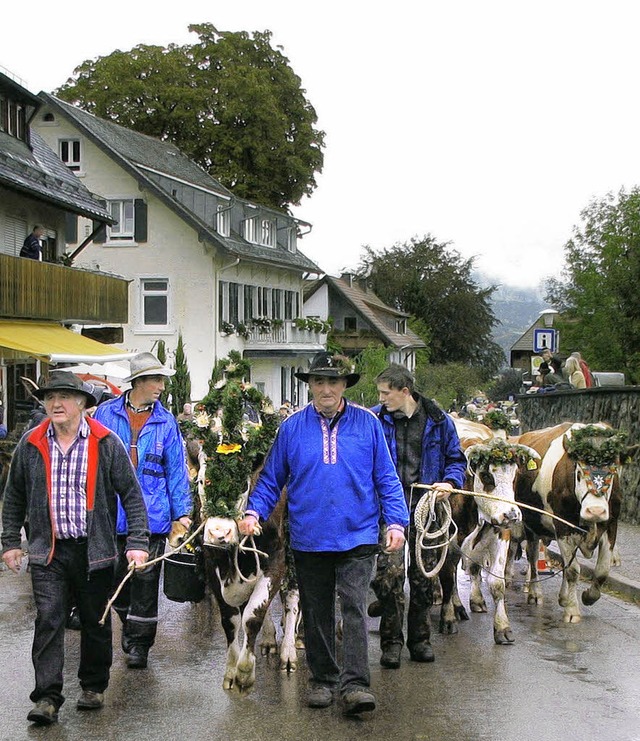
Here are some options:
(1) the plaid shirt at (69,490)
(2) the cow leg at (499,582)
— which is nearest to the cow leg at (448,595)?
(2) the cow leg at (499,582)

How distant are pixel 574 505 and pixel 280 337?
4056cm

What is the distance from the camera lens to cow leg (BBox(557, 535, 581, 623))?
10560 mm

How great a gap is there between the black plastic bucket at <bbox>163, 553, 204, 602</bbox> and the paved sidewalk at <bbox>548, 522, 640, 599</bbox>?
4.85m

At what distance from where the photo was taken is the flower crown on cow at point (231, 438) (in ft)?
26.2

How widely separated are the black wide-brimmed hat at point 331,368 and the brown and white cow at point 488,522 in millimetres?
1878

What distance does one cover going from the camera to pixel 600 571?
10.9 metres

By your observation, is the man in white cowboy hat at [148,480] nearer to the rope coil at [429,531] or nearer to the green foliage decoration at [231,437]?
the green foliage decoration at [231,437]

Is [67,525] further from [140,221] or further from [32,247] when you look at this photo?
[140,221]

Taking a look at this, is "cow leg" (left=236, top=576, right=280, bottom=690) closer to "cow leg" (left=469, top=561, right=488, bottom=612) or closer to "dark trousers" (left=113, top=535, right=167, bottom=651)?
"dark trousers" (left=113, top=535, right=167, bottom=651)

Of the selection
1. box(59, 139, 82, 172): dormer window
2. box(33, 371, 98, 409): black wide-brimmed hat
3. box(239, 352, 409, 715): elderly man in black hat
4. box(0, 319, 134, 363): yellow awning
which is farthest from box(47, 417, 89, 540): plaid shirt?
box(59, 139, 82, 172): dormer window

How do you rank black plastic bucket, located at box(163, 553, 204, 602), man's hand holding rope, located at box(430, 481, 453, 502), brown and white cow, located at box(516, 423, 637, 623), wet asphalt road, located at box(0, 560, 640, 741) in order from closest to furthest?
1. wet asphalt road, located at box(0, 560, 640, 741)
2. black plastic bucket, located at box(163, 553, 204, 602)
3. man's hand holding rope, located at box(430, 481, 453, 502)
4. brown and white cow, located at box(516, 423, 637, 623)

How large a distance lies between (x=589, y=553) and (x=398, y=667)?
2934mm

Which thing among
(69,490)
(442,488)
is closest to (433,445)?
(442,488)

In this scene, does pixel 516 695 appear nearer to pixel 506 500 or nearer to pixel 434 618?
pixel 506 500
